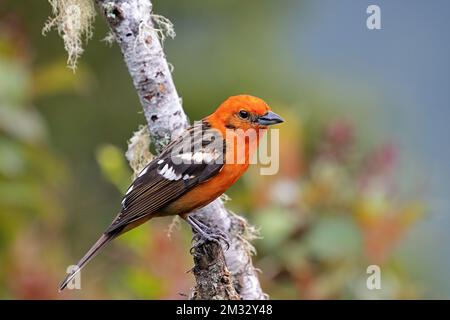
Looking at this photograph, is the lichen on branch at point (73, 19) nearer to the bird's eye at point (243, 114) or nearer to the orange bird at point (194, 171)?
the orange bird at point (194, 171)

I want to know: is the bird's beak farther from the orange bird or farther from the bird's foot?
the bird's foot

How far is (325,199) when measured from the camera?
5.45 metres

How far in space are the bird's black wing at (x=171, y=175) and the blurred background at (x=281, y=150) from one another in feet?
1.20

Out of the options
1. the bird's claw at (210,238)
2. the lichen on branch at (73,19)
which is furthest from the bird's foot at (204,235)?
the lichen on branch at (73,19)

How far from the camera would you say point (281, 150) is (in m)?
5.68

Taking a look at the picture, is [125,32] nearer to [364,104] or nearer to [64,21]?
[64,21]

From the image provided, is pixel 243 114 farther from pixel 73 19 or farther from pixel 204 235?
pixel 73 19

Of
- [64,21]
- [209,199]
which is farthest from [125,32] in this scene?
[209,199]

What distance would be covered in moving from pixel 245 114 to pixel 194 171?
16.4 inches

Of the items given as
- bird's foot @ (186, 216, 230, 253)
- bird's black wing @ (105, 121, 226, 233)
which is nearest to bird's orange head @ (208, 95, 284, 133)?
bird's black wing @ (105, 121, 226, 233)

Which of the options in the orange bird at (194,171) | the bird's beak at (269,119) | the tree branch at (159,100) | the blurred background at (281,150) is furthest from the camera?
the blurred background at (281,150)

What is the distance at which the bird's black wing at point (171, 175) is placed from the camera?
4512mm
